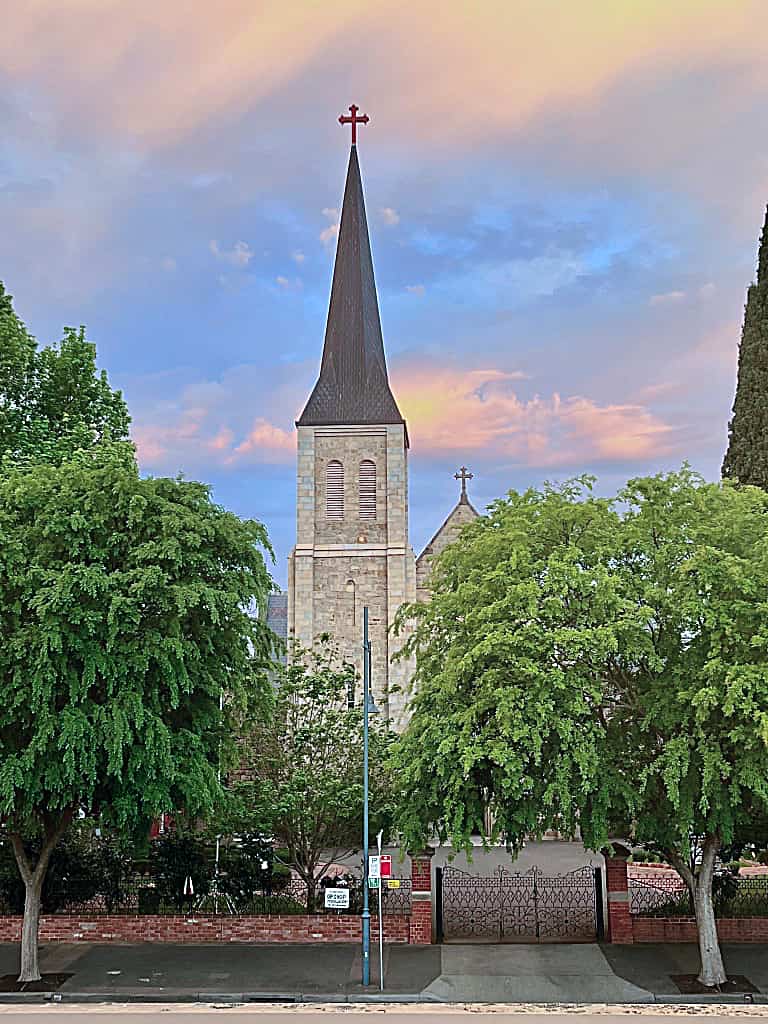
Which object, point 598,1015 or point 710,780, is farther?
point 710,780

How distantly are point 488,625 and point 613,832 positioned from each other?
5168 mm

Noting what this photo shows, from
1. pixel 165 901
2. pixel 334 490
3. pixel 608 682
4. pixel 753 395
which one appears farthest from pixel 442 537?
pixel 608 682

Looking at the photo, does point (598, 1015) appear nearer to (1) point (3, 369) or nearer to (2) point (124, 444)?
(2) point (124, 444)

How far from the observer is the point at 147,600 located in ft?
53.2

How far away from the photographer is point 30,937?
16953 millimetres

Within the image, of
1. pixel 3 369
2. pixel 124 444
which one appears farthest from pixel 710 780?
pixel 3 369

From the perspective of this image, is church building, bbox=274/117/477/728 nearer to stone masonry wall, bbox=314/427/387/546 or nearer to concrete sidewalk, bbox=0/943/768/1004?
stone masonry wall, bbox=314/427/387/546

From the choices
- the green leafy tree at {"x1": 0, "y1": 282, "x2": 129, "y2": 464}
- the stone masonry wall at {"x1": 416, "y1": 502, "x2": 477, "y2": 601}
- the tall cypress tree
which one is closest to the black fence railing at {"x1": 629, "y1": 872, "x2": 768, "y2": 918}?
the tall cypress tree

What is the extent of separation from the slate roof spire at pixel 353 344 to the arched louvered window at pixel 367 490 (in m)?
1.91

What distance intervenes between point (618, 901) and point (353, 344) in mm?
29294

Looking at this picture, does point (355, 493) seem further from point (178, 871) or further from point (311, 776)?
point (178, 871)

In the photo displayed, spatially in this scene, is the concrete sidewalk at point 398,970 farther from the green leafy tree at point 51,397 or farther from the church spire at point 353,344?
the church spire at point 353,344

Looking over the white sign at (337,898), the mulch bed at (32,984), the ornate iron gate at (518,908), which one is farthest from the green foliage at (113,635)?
the ornate iron gate at (518,908)

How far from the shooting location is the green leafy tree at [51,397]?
73.8 feet
